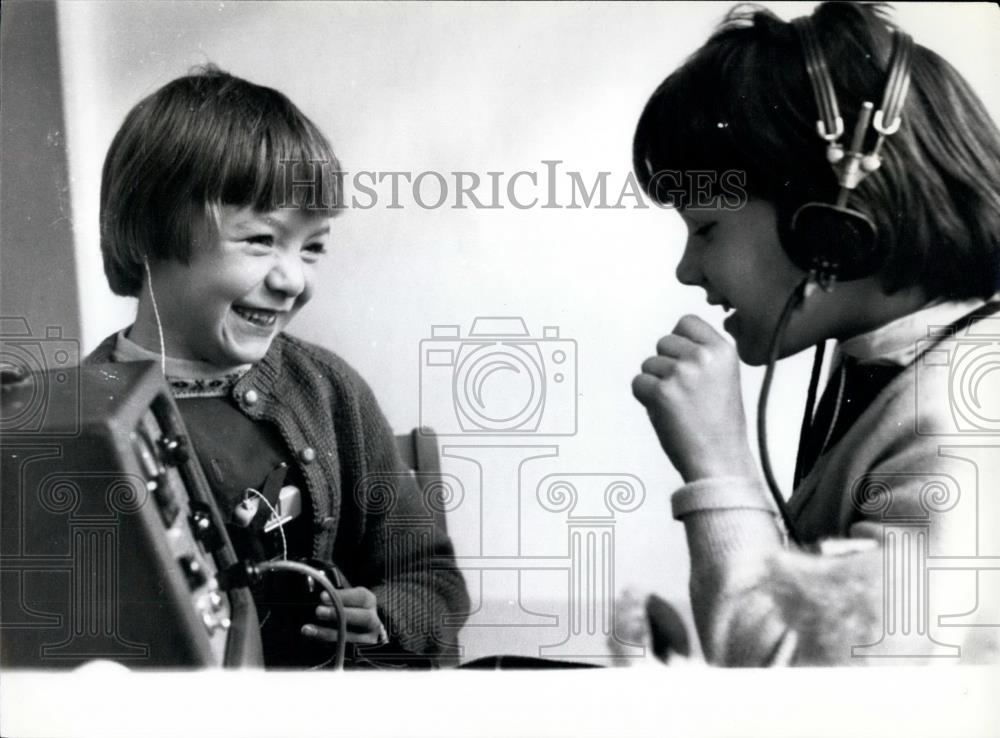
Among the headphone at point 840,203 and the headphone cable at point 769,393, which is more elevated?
the headphone at point 840,203

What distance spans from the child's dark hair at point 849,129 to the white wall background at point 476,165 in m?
Answer: 0.04

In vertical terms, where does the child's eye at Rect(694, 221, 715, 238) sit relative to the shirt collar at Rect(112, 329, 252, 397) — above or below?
above

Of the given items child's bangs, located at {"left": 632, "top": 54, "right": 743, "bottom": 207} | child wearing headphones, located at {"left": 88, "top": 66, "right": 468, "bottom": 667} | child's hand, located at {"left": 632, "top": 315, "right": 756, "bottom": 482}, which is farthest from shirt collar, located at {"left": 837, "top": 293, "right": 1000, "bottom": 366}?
child wearing headphones, located at {"left": 88, "top": 66, "right": 468, "bottom": 667}

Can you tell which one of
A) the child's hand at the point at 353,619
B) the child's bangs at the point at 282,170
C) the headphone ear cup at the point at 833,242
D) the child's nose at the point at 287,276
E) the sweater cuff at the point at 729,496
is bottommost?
the child's hand at the point at 353,619

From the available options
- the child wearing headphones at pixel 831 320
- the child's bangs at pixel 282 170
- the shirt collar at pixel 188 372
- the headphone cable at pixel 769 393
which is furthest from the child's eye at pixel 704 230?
the shirt collar at pixel 188 372

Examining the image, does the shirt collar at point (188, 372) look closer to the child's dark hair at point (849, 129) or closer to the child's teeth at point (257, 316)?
the child's teeth at point (257, 316)

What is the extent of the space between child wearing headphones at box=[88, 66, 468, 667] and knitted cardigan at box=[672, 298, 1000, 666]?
35cm

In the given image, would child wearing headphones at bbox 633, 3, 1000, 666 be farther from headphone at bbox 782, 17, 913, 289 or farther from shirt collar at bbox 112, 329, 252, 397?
shirt collar at bbox 112, 329, 252, 397

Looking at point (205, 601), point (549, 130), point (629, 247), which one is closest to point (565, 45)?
point (549, 130)

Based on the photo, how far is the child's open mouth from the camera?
4.58 feet

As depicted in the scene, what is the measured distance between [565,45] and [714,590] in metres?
0.71

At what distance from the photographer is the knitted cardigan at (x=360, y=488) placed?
141 centimetres

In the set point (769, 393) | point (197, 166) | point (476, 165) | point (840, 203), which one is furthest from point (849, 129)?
point (197, 166)

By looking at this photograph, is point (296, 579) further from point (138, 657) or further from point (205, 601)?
point (138, 657)
